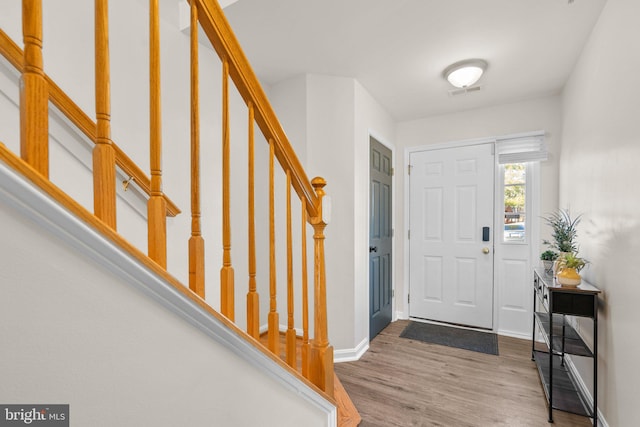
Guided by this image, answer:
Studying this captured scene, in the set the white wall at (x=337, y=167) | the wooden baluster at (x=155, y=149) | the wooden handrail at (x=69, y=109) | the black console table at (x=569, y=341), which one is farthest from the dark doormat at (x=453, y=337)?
the wooden baluster at (x=155, y=149)

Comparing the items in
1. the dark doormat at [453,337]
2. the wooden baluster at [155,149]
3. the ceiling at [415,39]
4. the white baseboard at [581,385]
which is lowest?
the dark doormat at [453,337]

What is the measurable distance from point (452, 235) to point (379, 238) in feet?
3.01

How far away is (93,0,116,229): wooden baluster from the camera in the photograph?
1.97ft

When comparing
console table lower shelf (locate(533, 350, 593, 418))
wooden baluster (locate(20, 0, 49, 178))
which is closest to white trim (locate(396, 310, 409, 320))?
console table lower shelf (locate(533, 350, 593, 418))

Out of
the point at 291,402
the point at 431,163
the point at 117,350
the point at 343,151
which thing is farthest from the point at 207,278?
the point at 431,163

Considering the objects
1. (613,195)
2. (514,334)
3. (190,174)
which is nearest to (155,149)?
(190,174)

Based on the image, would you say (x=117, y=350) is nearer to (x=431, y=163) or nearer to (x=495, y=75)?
(x=495, y=75)

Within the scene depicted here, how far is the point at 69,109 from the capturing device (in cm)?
134

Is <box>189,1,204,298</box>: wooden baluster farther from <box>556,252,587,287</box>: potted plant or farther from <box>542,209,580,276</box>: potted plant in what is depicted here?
<box>542,209,580,276</box>: potted plant

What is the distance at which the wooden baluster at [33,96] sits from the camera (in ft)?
1.67

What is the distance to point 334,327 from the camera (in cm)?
266

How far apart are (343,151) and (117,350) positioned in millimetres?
2350

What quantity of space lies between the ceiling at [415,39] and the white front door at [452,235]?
0.87m
